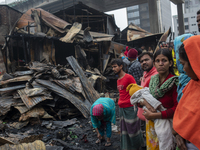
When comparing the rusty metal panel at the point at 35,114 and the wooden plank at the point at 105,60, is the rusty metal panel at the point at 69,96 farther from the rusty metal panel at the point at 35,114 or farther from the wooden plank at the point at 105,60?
the wooden plank at the point at 105,60

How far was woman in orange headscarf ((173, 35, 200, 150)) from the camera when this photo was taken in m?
1.04

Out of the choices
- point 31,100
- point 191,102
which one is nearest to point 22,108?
point 31,100

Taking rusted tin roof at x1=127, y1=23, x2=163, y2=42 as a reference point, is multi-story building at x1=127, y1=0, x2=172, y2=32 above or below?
above

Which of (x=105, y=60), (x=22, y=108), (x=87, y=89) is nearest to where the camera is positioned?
(x=22, y=108)

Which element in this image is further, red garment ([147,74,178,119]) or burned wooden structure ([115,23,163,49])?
burned wooden structure ([115,23,163,49])

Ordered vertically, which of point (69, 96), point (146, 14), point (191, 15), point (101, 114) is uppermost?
point (146, 14)

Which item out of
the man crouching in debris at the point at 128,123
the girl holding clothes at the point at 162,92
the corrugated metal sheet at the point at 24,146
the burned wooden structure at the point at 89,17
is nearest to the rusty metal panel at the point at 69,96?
the man crouching in debris at the point at 128,123

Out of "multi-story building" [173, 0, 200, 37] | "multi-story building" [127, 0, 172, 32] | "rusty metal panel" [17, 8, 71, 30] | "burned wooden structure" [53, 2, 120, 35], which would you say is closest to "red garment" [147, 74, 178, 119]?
"rusty metal panel" [17, 8, 71, 30]

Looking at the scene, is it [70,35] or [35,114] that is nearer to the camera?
[35,114]

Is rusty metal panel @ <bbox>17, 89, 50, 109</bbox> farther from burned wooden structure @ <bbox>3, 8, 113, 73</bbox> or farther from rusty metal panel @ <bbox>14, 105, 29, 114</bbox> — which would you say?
burned wooden structure @ <bbox>3, 8, 113, 73</bbox>

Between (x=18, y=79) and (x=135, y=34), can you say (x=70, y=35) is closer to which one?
(x=18, y=79)

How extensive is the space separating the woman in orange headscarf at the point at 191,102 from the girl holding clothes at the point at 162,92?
37 centimetres

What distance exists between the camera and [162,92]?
1.61 metres

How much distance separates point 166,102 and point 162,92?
0.14 m
